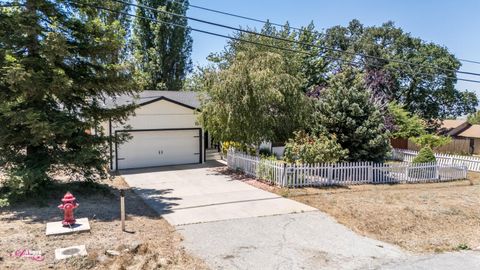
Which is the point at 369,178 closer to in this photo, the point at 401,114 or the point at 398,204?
the point at 398,204

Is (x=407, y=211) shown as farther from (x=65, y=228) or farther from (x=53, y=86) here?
(x=53, y=86)

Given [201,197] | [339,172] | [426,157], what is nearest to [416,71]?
[426,157]

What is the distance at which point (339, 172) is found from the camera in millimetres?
14859

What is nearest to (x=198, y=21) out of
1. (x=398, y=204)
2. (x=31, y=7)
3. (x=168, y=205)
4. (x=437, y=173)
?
(x=31, y=7)

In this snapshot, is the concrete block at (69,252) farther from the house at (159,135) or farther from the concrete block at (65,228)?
the house at (159,135)

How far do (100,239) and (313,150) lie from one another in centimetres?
903

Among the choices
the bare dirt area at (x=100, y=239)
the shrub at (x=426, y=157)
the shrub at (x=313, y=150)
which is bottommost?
the bare dirt area at (x=100, y=239)

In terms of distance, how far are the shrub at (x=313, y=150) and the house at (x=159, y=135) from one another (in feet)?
19.1

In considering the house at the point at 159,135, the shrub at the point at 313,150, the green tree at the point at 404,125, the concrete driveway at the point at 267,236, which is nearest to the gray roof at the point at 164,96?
the house at the point at 159,135

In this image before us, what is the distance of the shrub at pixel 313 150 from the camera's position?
14.5 m

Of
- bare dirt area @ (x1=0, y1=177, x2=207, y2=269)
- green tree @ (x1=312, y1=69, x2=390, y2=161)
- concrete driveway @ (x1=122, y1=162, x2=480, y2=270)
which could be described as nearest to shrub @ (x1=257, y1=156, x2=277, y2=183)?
concrete driveway @ (x1=122, y1=162, x2=480, y2=270)

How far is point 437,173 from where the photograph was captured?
17.4 meters

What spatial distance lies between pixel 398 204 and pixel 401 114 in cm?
1708

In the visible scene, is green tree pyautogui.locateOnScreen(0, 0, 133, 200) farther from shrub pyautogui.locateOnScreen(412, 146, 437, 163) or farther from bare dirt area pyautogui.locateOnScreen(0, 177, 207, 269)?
shrub pyautogui.locateOnScreen(412, 146, 437, 163)
